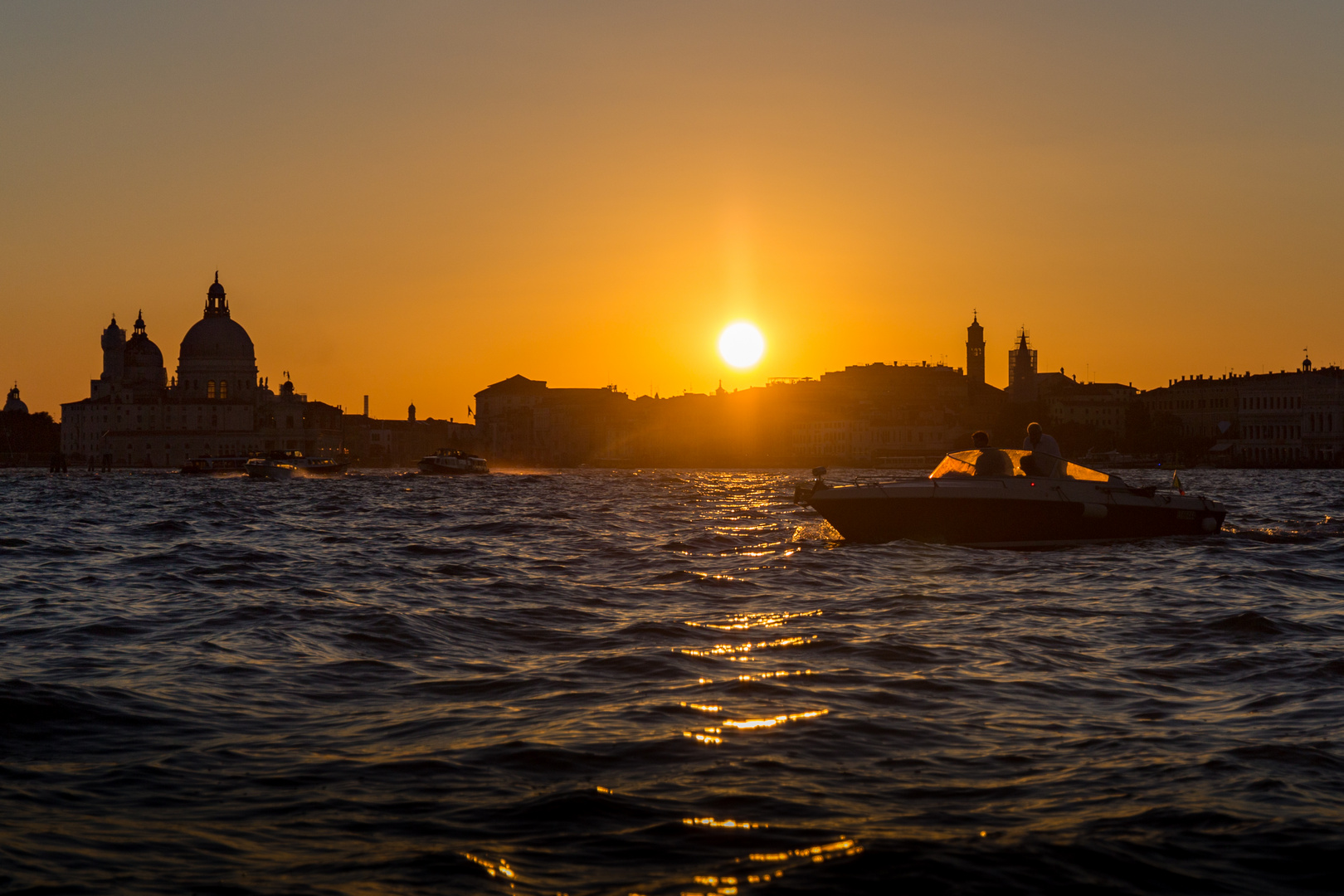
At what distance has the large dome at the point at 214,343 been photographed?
138 m

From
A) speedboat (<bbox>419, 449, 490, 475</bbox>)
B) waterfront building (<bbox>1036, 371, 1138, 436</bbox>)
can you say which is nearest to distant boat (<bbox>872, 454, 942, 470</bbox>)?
waterfront building (<bbox>1036, 371, 1138, 436</bbox>)

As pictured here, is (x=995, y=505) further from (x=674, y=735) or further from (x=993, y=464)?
(x=674, y=735)

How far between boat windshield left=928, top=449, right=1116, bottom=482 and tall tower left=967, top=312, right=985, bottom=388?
175 metres

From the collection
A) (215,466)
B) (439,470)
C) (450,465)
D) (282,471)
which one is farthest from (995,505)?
(215,466)

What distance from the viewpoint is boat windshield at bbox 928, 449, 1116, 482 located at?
55.6 feet

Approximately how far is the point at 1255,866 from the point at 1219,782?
953 mm

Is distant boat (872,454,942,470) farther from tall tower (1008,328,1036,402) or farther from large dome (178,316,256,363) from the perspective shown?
large dome (178,316,256,363)

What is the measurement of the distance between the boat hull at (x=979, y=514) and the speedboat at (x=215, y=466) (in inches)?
3627

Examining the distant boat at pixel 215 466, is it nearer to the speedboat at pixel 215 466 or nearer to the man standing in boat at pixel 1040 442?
the speedboat at pixel 215 466

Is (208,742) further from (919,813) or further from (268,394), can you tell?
(268,394)

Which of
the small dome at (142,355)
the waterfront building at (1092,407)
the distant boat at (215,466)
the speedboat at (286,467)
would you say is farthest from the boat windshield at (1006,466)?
the small dome at (142,355)

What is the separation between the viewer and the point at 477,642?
28.2 feet

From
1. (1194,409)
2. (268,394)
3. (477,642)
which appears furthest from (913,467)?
(477,642)

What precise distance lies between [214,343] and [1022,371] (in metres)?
106
